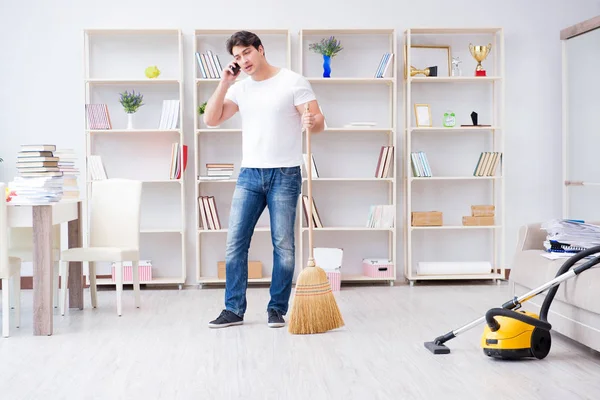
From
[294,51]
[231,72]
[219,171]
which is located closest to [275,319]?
[231,72]

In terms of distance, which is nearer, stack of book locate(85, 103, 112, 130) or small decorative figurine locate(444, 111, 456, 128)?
stack of book locate(85, 103, 112, 130)

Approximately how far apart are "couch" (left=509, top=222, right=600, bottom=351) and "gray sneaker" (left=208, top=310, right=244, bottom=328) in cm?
142

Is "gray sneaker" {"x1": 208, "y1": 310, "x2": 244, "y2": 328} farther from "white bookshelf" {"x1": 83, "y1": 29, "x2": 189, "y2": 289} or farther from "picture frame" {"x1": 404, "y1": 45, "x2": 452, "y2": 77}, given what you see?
"picture frame" {"x1": 404, "y1": 45, "x2": 452, "y2": 77}

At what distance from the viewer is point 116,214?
4.51 m

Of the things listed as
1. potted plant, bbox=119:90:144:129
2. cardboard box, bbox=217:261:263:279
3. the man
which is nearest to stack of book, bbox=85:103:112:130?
potted plant, bbox=119:90:144:129

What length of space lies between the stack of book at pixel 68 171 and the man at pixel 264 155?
1.02 meters

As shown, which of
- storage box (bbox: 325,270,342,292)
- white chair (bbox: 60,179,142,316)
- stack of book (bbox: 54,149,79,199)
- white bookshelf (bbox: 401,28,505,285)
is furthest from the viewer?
white bookshelf (bbox: 401,28,505,285)

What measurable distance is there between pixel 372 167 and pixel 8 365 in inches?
132

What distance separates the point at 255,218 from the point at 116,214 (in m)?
1.08

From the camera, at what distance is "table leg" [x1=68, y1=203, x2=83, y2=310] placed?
449 centimetres

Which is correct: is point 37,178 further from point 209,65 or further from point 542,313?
point 542,313

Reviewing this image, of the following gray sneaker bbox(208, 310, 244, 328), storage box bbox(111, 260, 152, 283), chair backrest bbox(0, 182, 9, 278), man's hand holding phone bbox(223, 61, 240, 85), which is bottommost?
gray sneaker bbox(208, 310, 244, 328)

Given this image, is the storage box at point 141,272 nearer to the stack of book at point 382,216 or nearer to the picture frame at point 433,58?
the stack of book at point 382,216

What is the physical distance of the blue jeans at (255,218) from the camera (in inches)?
149
